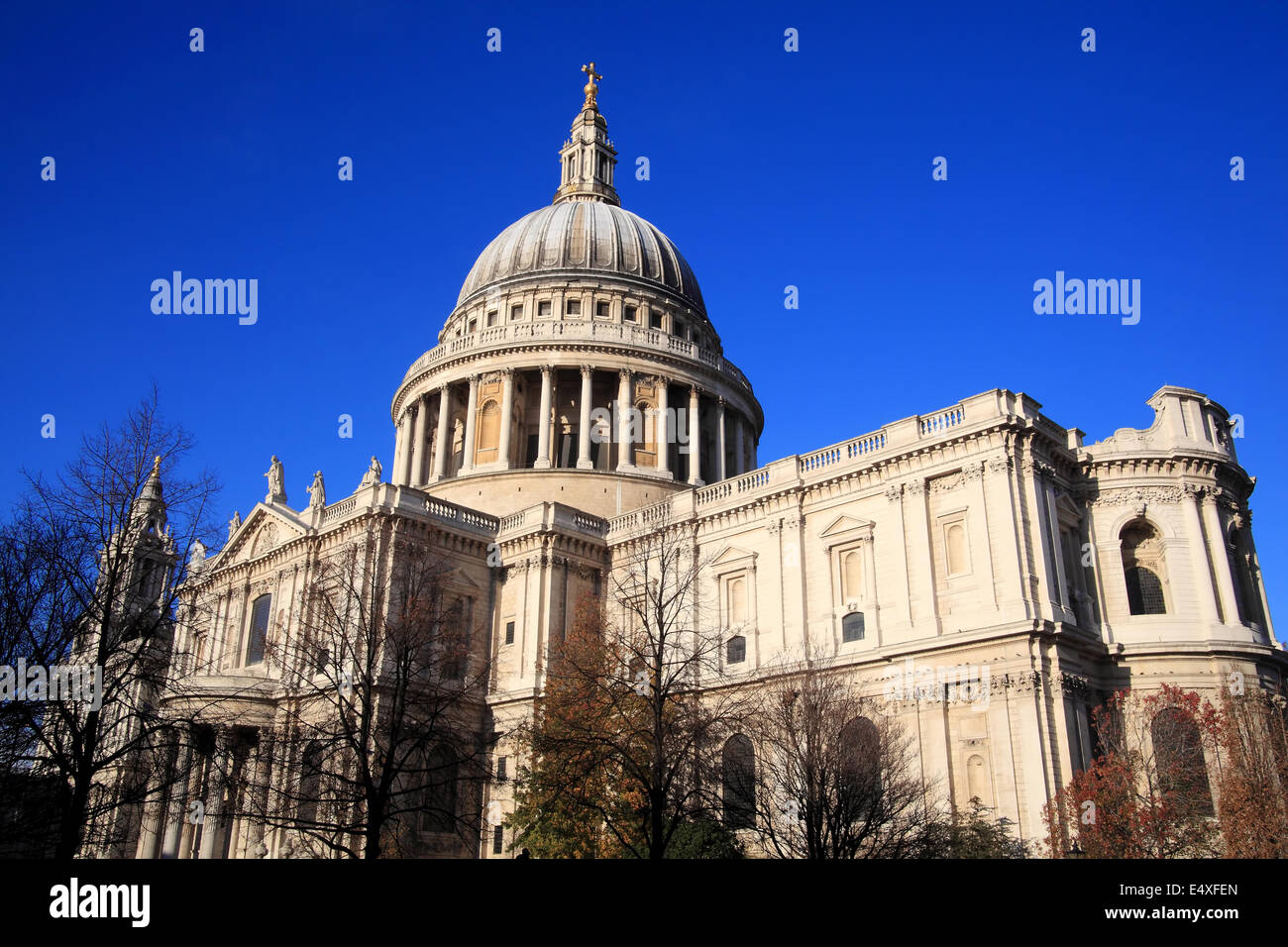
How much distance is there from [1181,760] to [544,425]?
36461mm

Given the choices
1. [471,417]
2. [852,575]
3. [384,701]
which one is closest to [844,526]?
[852,575]

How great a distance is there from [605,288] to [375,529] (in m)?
27.9

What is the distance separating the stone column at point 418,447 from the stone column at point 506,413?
712 cm

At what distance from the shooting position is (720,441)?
205 ft

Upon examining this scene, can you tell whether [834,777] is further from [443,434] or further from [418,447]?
[418,447]

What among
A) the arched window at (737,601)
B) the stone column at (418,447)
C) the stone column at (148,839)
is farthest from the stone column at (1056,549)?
the stone column at (418,447)

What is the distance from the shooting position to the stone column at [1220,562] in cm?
3716

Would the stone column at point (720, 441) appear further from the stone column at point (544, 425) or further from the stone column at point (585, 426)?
the stone column at point (544, 425)

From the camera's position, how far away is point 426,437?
64.7m

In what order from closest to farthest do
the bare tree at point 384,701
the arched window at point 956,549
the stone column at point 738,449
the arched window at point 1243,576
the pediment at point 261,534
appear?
the bare tree at point 384,701 < the arched window at point 956,549 < the arched window at point 1243,576 < the pediment at point 261,534 < the stone column at point 738,449

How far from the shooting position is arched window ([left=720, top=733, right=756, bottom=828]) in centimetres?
2848
